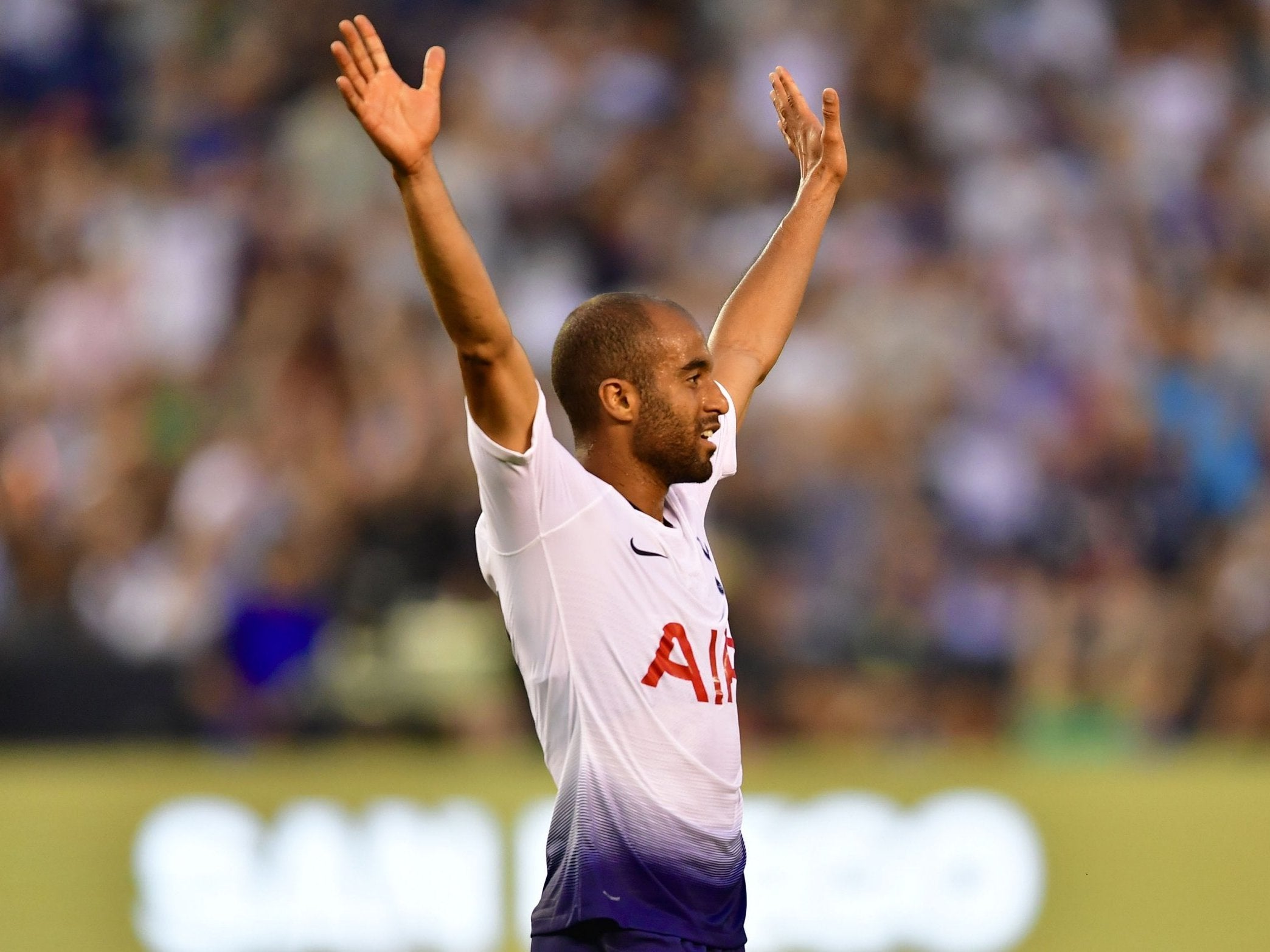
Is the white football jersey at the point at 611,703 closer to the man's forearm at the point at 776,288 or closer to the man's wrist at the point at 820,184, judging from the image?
the man's forearm at the point at 776,288

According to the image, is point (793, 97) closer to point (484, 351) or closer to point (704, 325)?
point (484, 351)

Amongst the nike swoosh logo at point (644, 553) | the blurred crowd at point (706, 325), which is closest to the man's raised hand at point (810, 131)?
the nike swoosh logo at point (644, 553)

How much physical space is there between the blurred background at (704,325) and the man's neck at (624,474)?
3889mm

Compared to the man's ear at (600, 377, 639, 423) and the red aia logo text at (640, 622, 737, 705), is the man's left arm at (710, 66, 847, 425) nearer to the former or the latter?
the man's ear at (600, 377, 639, 423)

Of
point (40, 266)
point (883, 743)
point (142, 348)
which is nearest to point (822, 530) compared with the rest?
point (883, 743)

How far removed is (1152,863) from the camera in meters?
7.46

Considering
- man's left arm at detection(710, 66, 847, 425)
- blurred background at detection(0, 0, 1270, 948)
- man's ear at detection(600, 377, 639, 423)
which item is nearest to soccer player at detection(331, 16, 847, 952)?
man's ear at detection(600, 377, 639, 423)

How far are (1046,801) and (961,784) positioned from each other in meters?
0.35

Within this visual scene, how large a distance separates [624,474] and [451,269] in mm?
728

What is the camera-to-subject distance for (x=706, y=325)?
10273 mm

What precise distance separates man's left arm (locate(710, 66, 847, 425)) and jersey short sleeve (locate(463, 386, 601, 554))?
3.78 ft

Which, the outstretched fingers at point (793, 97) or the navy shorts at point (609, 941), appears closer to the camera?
the navy shorts at point (609, 941)

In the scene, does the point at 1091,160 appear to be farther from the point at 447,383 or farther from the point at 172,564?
the point at 172,564

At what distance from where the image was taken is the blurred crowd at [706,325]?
27.8ft
